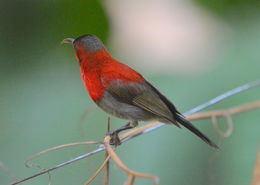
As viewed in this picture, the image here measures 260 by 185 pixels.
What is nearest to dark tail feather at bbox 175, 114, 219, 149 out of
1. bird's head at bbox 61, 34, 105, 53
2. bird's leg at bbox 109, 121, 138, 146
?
bird's leg at bbox 109, 121, 138, 146

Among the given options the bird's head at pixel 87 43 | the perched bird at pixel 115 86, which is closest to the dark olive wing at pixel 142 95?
the perched bird at pixel 115 86

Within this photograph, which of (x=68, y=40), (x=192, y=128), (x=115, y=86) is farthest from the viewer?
(x=115, y=86)

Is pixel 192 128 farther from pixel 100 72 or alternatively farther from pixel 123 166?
pixel 123 166

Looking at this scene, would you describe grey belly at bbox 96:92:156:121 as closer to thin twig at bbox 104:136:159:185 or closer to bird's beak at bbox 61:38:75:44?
bird's beak at bbox 61:38:75:44

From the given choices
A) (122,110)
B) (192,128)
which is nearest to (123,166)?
(192,128)

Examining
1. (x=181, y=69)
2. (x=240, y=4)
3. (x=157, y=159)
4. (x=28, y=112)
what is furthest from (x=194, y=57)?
(x=28, y=112)

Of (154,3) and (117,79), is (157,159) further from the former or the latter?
(154,3)
